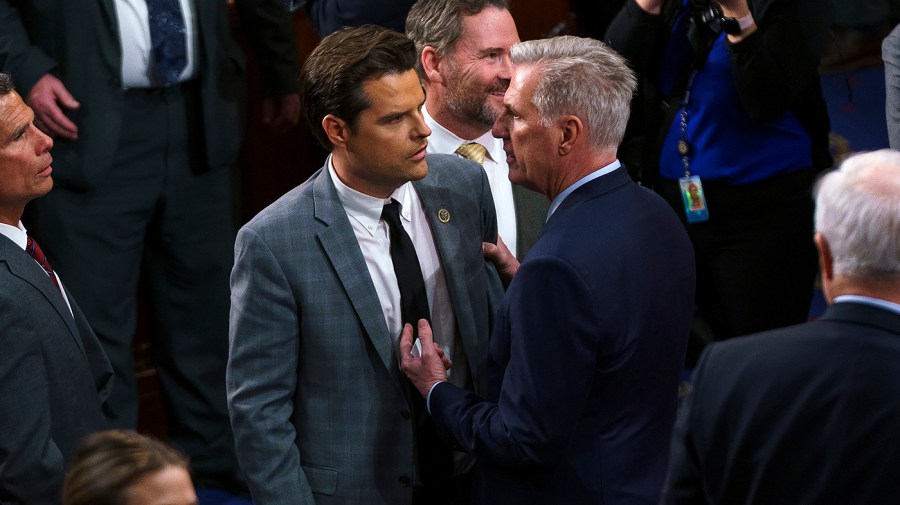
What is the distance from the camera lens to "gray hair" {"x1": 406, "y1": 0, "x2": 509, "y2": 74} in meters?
3.35

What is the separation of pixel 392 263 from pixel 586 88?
575 millimetres

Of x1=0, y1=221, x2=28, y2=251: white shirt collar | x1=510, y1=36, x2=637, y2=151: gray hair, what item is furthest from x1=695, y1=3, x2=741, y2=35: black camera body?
x1=0, y1=221, x2=28, y2=251: white shirt collar

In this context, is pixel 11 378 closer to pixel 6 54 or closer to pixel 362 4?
pixel 6 54

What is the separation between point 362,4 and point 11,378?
199 cm

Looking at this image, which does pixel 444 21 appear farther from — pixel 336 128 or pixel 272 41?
pixel 272 41

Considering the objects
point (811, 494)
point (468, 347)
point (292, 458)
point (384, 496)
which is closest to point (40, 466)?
point (292, 458)

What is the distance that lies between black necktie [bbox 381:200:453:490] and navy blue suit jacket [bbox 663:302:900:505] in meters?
0.88

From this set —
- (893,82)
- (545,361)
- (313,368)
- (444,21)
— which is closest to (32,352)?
(313,368)

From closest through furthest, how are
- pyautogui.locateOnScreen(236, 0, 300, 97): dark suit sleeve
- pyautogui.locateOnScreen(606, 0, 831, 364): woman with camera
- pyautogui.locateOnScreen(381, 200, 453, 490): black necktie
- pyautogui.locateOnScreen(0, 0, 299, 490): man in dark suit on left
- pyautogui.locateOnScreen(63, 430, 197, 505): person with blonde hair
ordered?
pyautogui.locateOnScreen(63, 430, 197, 505): person with blonde hair < pyautogui.locateOnScreen(381, 200, 453, 490): black necktie < pyautogui.locateOnScreen(606, 0, 831, 364): woman with camera < pyautogui.locateOnScreen(0, 0, 299, 490): man in dark suit on left < pyautogui.locateOnScreen(236, 0, 300, 97): dark suit sleeve

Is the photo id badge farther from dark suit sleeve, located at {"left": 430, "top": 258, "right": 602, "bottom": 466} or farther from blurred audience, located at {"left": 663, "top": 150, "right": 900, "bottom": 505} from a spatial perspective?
blurred audience, located at {"left": 663, "top": 150, "right": 900, "bottom": 505}

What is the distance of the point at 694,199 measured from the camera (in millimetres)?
3672

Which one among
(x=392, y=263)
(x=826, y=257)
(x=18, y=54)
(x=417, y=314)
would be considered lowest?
(x=417, y=314)

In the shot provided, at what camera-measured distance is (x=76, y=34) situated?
3.87 meters

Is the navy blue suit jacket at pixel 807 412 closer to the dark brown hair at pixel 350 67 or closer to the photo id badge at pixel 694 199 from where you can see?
the dark brown hair at pixel 350 67
